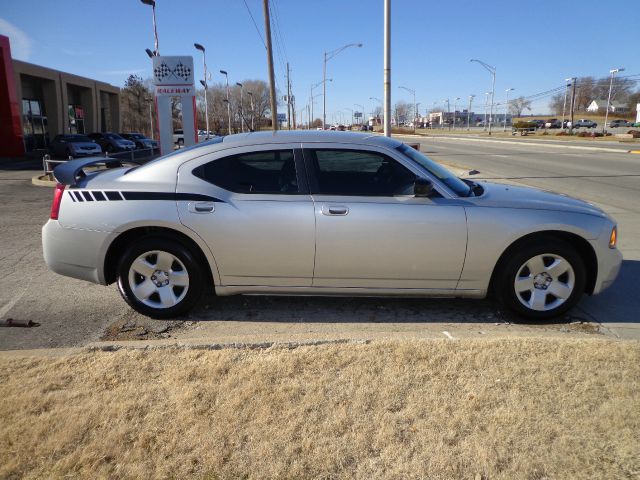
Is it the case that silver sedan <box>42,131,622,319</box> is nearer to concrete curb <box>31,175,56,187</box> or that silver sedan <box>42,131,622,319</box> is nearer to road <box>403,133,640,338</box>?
road <box>403,133,640,338</box>

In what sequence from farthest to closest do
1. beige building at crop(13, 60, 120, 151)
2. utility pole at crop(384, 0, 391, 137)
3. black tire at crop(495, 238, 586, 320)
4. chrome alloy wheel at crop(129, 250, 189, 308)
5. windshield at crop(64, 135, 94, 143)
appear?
beige building at crop(13, 60, 120, 151) → windshield at crop(64, 135, 94, 143) → utility pole at crop(384, 0, 391, 137) → chrome alloy wheel at crop(129, 250, 189, 308) → black tire at crop(495, 238, 586, 320)

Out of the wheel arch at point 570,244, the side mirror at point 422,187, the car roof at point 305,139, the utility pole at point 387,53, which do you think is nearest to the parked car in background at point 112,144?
the utility pole at point 387,53

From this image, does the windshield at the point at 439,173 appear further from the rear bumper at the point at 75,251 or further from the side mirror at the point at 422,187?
the rear bumper at the point at 75,251

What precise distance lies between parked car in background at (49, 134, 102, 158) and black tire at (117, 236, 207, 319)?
83.4 ft

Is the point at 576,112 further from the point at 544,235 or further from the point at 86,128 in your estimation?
the point at 544,235

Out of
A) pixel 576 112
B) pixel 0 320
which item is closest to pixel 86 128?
pixel 0 320

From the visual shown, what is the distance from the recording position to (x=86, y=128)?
48.7 meters

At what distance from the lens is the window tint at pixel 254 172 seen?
431cm

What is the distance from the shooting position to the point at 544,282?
14.1 ft

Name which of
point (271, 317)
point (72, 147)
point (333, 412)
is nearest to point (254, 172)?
point (271, 317)

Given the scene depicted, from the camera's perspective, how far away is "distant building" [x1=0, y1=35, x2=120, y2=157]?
2939cm

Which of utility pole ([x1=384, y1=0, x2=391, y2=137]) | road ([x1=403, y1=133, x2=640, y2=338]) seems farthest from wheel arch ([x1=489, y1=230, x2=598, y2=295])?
utility pole ([x1=384, y1=0, x2=391, y2=137])

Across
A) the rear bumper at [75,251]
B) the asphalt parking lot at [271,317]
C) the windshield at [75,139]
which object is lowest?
the asphalt parking lot at [271,317]

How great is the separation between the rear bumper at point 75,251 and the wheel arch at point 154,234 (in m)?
0.08
